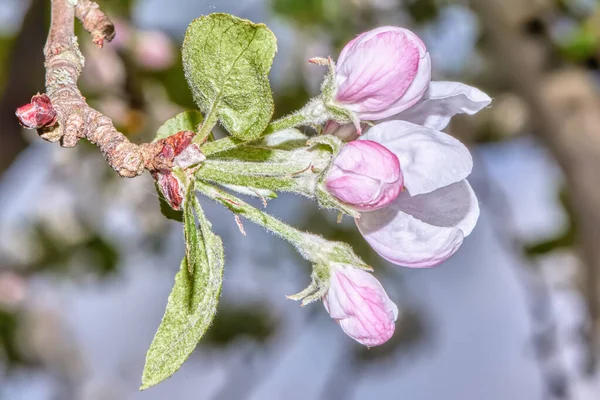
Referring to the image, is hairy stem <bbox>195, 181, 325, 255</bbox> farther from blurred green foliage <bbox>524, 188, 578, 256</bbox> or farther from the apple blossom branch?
blurred green foliage <bbox>524, 188, 578, 256</bbox>

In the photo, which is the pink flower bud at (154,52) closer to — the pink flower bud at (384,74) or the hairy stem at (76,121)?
the hairy stem at (76,121)

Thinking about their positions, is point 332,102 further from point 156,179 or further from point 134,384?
point 134,384

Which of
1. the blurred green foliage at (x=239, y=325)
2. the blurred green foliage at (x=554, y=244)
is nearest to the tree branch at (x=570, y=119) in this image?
the blurred green foliage at (x=554, y=244)

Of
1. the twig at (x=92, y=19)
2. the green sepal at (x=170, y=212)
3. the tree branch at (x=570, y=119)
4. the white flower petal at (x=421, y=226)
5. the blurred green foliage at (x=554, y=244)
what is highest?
the twig at (x=92, y=19)

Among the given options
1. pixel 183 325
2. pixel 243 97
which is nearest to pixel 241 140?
pixel 243 97

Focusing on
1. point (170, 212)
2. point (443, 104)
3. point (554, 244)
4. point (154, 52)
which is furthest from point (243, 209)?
point (554, 244)

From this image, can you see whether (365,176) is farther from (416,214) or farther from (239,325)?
(239,325)
